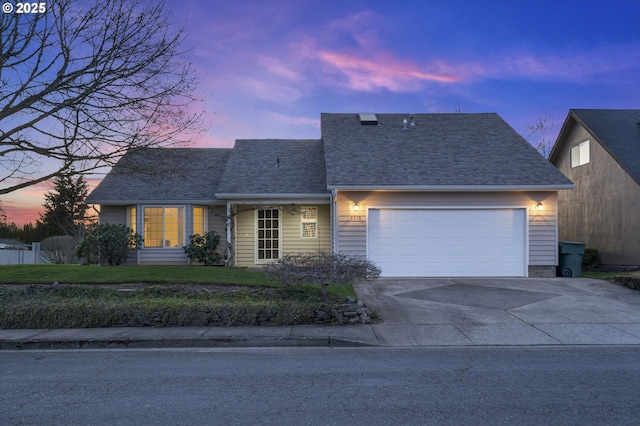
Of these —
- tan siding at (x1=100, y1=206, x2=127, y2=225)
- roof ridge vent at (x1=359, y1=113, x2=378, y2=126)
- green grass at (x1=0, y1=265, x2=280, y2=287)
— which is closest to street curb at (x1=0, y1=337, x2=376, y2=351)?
green grass at (x1=0, y1=265, x2=280, y2=287)

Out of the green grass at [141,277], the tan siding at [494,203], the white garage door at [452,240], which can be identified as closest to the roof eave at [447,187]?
the tan siding at [494,203]

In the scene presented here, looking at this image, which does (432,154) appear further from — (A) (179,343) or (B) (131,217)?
(B) (131,217)

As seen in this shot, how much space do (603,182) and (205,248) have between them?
49.1ft

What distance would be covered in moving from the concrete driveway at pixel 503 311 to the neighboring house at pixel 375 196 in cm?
106

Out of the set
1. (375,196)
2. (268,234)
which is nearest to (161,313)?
(375,196)

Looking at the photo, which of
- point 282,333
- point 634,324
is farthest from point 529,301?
point 282,333

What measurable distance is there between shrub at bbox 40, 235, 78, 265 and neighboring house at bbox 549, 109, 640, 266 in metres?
24.3

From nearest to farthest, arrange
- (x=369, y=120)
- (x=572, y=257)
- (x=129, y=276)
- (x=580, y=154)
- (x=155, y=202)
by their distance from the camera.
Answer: (x=129, y=276) < (x=572, y=257) < (x=155, y=202) < (x=369, y=120) < (x=580, y=154)

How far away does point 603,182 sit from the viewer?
16.9 m

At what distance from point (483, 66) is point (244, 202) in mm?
10655

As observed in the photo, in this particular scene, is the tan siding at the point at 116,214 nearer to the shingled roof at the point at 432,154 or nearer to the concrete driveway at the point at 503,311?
the shingled roof at the point at 432,154

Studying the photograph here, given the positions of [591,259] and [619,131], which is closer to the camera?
[591,259]

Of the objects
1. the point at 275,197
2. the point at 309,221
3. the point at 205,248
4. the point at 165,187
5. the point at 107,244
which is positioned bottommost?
the point at 205,248

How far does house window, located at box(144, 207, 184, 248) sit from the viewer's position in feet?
52.6
